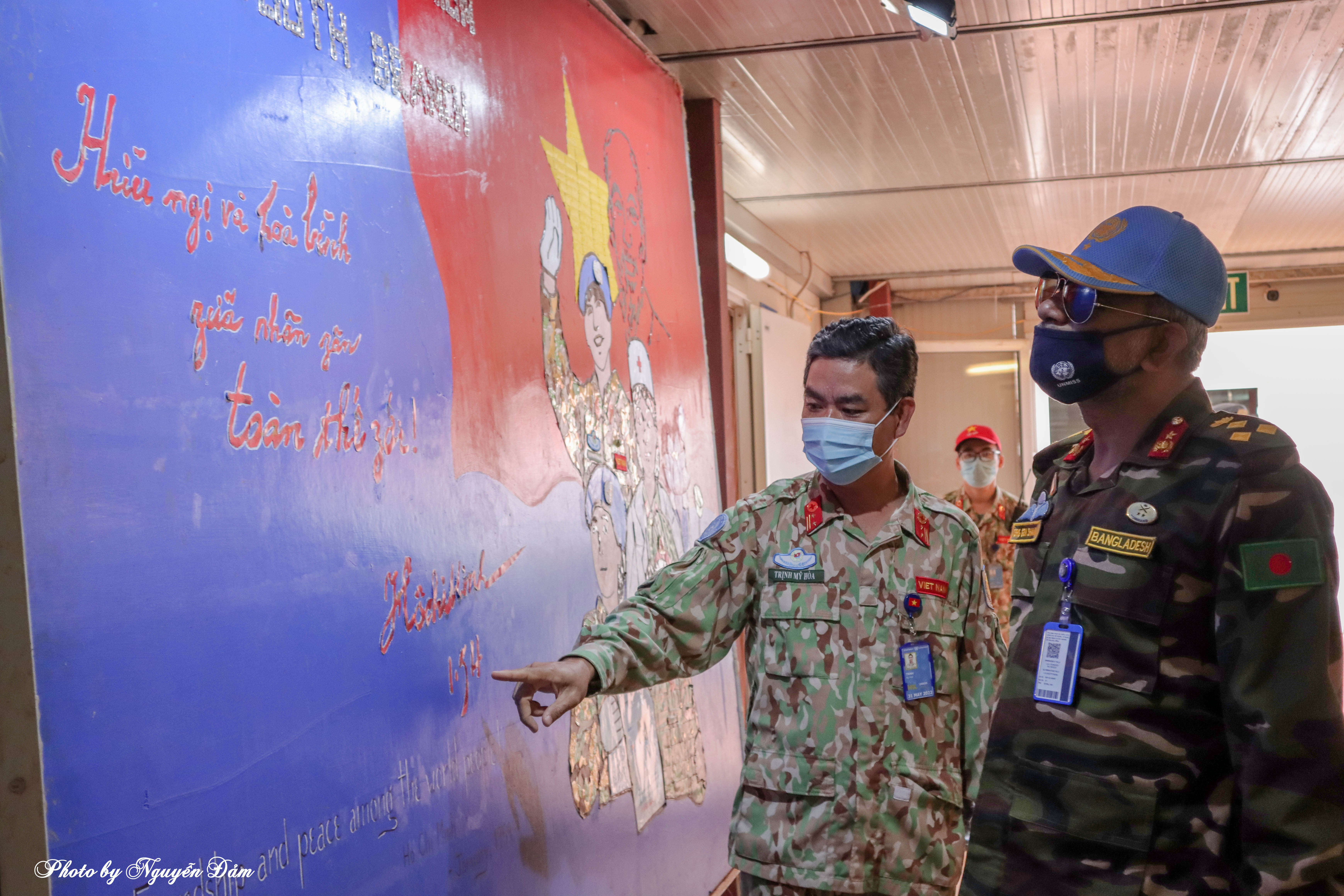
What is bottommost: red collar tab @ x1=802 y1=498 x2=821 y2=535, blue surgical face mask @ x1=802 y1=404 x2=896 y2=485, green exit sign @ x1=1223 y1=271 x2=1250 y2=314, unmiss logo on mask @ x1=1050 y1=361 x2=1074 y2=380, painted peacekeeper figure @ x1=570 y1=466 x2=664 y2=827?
painted peacekeeper figure @ x1=570 y1=466 x2=664 y2=827

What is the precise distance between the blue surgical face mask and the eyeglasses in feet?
1.95

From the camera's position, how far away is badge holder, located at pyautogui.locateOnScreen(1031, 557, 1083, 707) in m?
1.34

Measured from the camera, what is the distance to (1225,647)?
121 centimetres

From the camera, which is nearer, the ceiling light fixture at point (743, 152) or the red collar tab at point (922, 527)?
the red collar tab at point (922, 527)

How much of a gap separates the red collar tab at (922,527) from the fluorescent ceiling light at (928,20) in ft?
5.67

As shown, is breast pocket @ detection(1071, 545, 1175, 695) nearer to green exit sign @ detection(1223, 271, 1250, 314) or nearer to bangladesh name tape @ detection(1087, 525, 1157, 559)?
bangladesh name tape @ detection(1087, 525, 1157, 559)

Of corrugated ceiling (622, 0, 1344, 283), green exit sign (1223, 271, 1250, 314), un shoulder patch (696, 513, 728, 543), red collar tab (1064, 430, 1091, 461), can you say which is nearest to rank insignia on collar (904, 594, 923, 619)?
un shoulder patch (696, 513, 728, 543)

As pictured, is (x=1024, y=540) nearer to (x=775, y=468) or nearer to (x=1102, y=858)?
(x=1102, y=858)

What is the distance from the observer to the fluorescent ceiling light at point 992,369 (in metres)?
8.66

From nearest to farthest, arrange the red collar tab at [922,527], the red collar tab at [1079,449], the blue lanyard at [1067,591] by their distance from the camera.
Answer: the blue lanyard at [1067,591] → the red collar tab at [1079,449] → the red collar tab at [922,527]

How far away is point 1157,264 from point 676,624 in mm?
961

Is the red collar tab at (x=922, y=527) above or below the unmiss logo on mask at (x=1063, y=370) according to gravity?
below
